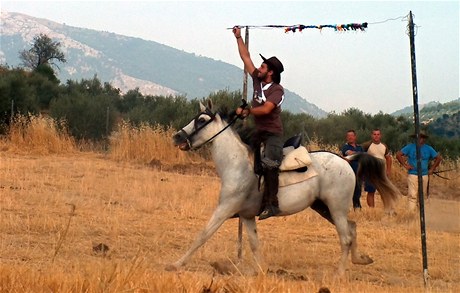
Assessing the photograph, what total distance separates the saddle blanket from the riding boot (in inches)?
5.3

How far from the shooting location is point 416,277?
31.9 ft

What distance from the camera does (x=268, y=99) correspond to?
366 inches

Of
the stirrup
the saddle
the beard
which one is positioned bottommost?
the stirrup

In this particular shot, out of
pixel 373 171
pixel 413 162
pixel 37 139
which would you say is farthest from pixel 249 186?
pixel 37 139

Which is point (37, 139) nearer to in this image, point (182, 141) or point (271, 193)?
point (182, 141)

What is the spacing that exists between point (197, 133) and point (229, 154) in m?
0.46

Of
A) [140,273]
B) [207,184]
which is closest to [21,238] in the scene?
[140,273]

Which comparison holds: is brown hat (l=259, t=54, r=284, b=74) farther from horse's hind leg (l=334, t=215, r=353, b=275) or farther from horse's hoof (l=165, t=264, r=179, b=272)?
horse's hoof (l=165, t=264, r=179, b=272)

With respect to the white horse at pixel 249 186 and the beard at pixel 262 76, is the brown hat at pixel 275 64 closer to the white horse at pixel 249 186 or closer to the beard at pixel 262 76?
the beard at pixel 262 76

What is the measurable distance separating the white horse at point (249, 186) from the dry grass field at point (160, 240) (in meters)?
0.42

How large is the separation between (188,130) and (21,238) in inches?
102

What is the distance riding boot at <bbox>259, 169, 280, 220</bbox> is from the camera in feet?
30.5

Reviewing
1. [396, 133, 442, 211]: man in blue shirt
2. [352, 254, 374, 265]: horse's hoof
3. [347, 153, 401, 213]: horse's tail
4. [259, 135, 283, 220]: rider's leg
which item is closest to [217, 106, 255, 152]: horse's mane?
[259, 135, 283, 220]: rider's leg

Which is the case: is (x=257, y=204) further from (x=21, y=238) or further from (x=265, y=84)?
(x=21, y=238)
